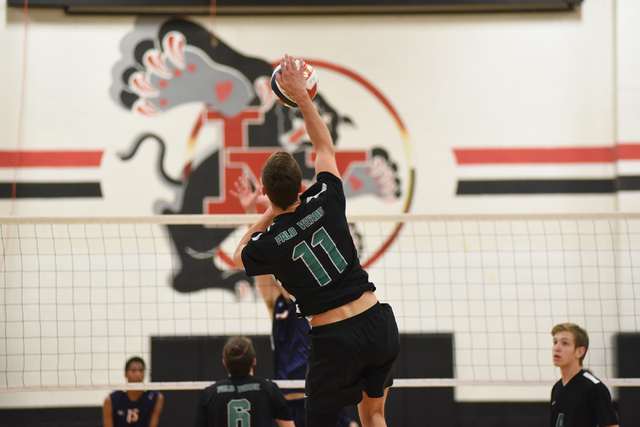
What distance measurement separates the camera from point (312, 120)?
2.90 meters

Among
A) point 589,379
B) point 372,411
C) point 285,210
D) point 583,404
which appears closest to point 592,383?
point 589,379

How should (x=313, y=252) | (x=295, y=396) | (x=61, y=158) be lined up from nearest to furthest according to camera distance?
(x=313, y=252) < (x=295, y=396) < (x=61, y=158)

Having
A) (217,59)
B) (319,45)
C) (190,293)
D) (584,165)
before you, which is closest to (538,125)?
(584,165)

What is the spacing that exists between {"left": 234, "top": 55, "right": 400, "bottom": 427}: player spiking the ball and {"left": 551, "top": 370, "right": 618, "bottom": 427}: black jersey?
1792 mm

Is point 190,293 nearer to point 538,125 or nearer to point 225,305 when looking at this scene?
point 225,305

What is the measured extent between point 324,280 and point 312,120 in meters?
0.81

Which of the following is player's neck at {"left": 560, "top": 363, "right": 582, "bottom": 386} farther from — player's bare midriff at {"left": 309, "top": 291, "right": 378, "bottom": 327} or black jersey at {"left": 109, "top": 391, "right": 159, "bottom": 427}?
black jersey at {"left": 109, "top": 391, "right": 159, "bottom": 427}

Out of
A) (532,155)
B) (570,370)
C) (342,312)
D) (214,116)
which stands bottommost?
(570,370)

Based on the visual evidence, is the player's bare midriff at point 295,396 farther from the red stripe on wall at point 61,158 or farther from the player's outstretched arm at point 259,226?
the red stripe on wall at point 61,158

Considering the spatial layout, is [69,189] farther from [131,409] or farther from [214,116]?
[131,409]

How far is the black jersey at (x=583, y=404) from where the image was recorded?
380 cm

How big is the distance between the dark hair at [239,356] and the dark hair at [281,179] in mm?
1570

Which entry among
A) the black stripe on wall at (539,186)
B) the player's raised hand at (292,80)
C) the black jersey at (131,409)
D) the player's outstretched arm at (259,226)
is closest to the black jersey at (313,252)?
the player's outstretched arm at (259,226)

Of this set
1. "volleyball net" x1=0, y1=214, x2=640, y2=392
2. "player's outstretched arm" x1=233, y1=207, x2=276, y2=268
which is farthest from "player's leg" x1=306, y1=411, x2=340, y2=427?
"volleyball net" x1=0, y1=214, x2=640, y2=392
